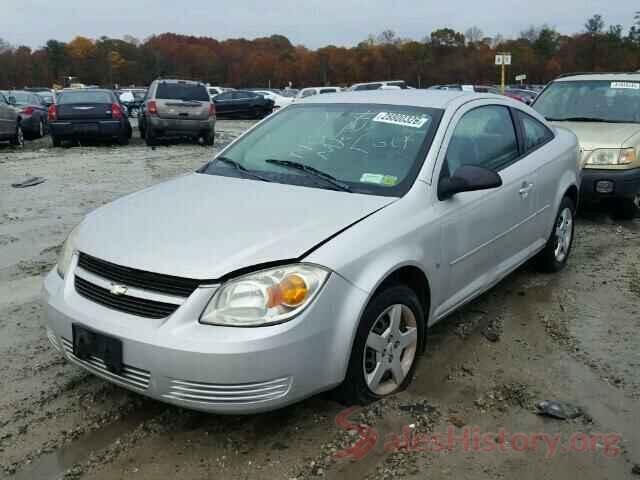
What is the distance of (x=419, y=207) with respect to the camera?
344 cm

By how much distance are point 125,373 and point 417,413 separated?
1.45 meters

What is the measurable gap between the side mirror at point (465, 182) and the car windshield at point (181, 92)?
516 inches

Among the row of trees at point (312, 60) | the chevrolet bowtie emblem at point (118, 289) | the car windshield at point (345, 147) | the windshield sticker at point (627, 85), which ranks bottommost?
the chevrolet bowtie emblem at point (118, 289)

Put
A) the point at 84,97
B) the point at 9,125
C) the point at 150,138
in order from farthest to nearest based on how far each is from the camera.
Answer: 1. the point at 150,138
2. the point at 84,97
3. the point at 9,125

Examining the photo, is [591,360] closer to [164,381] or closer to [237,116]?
[164,381]

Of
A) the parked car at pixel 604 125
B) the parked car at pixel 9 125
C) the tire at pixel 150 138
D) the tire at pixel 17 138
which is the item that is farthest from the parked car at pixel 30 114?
the parked car at pixel 604 125

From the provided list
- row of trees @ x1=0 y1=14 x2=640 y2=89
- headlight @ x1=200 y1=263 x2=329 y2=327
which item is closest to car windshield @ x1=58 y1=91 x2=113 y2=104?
headlight @ x1=200 y1=263 x2=329 y2=327

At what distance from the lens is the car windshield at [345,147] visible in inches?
143

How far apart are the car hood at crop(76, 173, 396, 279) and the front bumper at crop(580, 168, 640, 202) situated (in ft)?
15.4

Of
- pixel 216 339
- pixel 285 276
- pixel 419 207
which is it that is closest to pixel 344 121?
pixel 419 207

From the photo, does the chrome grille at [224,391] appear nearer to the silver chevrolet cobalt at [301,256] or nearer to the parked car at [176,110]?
the silver chevrolet cobalt at [301,256]

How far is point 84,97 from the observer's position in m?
15.7

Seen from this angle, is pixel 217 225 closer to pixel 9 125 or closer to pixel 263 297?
pixel 263 297

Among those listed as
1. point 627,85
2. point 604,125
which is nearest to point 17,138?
point 604,125
